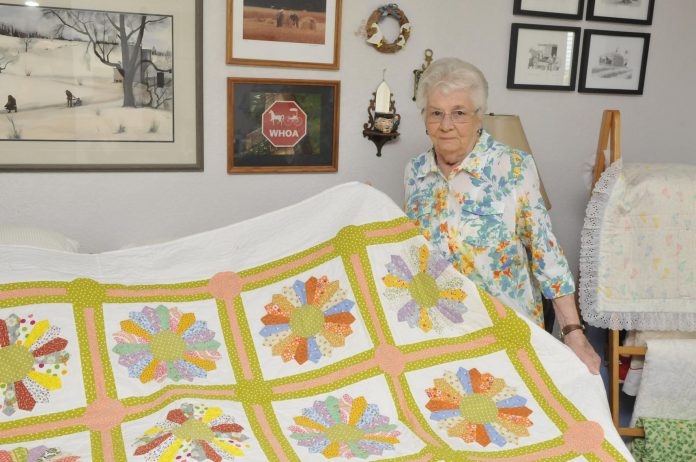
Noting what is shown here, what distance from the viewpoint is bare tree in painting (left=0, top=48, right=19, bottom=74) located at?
6.41ft

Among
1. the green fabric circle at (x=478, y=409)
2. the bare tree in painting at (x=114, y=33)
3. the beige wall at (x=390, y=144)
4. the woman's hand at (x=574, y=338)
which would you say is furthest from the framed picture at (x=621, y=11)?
the green fabric circle at (x=478, y=409)

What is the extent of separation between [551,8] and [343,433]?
186 centimetres

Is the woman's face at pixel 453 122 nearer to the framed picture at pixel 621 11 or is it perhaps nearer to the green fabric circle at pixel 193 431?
the green fabric circle at pixel 193 431

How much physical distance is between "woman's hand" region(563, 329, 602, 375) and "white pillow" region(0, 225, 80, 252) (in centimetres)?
134

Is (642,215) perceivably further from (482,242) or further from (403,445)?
(403,445)

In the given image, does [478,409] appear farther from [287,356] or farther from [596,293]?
[596,293]

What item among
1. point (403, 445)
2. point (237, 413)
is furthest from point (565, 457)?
point (237, 413)

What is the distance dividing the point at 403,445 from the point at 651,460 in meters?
1.10

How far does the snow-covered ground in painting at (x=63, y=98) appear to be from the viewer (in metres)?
1.98

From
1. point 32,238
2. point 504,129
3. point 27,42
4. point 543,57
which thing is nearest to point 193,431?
point 32,238

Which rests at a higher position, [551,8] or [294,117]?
[551,8]

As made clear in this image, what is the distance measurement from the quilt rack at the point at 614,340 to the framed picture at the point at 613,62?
0.46 meters

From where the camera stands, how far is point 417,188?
199 cm

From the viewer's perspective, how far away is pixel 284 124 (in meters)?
2.30
